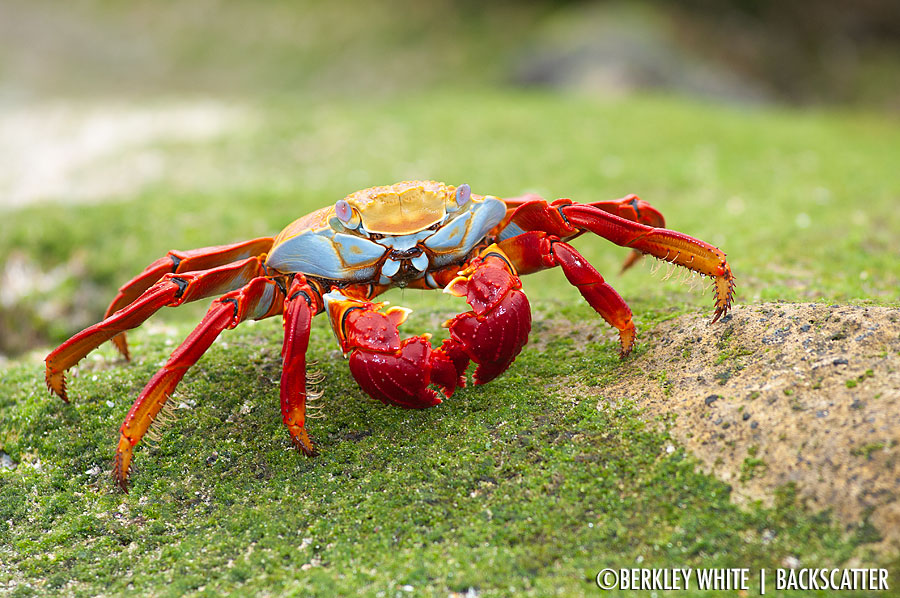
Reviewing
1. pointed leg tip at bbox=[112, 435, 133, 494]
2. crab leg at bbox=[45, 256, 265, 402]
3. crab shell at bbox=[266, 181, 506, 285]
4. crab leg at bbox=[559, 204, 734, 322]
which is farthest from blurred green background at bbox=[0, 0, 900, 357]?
pointed leg tip at bbox=[112, 435, 133, 494]

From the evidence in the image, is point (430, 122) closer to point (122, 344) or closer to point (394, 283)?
point (122, 344)

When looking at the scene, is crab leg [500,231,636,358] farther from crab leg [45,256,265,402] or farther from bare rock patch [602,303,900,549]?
crab leg [45,256,265,402]

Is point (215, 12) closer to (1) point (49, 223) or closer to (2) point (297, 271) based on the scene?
(1) point (49, 223)

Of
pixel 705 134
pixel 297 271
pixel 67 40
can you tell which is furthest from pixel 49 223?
pixel 67 40

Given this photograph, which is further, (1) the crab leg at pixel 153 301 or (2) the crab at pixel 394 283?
(1) the crab leg at pixel 153 301

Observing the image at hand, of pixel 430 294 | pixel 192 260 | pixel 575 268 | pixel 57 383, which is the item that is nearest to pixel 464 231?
pixel 575 268

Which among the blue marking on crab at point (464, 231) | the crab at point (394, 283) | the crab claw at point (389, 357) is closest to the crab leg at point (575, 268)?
the crab at point (394, 283)

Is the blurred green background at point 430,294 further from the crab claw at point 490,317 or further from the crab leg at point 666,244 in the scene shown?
the crab leg at point 666,244
